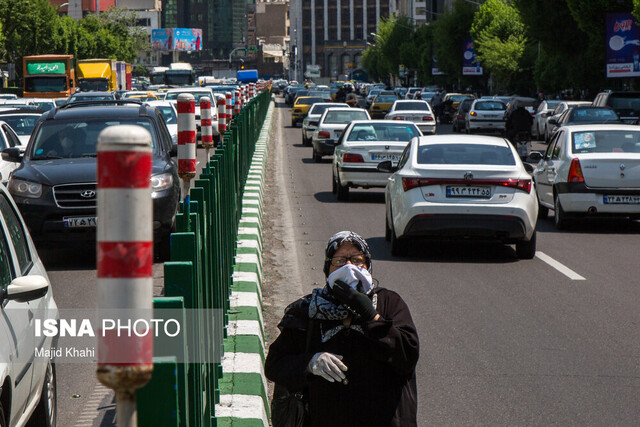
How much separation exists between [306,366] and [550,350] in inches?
189

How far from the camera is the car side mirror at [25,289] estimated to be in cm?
502

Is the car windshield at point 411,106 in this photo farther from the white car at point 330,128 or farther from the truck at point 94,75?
the truck at point 94,75

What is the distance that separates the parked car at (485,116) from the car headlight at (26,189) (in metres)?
36.0

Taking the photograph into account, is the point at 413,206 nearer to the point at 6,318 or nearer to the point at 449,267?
the point at 449,267

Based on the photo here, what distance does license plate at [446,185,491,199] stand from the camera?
13.6 m

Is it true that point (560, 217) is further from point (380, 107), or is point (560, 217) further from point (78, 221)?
point (380, 107)

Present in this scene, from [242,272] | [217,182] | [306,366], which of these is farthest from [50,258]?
[306,366]

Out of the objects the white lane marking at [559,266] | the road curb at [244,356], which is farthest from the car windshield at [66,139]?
the white lane marking at [559,266]

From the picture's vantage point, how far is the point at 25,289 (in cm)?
505

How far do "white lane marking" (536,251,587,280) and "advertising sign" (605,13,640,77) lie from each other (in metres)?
36.2

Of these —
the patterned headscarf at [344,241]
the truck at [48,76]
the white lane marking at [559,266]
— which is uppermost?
the truck at [48,76]

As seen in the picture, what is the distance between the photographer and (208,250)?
21.0ft

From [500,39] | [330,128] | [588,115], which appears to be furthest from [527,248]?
[500,39]

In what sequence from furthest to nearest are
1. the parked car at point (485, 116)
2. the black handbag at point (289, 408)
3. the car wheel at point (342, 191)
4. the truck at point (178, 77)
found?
the truck at point (178, 77), the parked car at point (485, 116), the car wheel at point (342, 191), the black handbag at point (289, 408)
